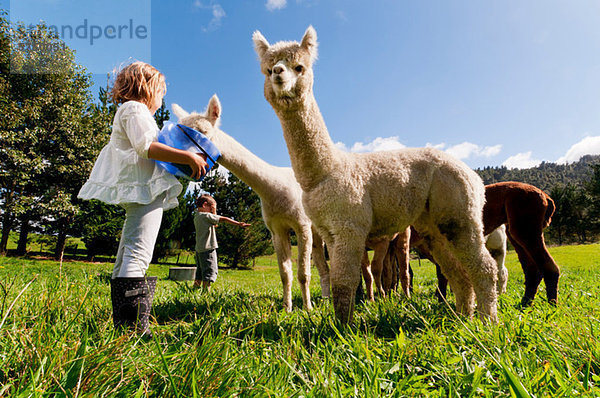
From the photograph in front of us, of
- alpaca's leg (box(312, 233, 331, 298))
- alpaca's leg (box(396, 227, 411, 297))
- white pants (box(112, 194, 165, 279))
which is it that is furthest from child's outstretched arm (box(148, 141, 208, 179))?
alpaca's leg (box(396, 227, 411, 297))

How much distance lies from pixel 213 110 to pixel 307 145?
2148 mm

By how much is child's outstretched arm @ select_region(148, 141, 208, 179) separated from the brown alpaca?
10.9 feet

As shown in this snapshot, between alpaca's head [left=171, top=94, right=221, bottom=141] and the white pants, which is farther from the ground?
alpaca's head [left=171, top=94, right=221, bottom=141]

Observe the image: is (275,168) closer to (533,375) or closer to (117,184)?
(117,184)

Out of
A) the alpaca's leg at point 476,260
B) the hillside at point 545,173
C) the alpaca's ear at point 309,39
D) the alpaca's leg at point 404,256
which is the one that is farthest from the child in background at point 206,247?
the hillside at point 545,173

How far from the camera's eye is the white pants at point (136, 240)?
216 centimetres

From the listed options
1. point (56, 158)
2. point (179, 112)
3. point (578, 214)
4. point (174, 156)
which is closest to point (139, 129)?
point (174, 156)

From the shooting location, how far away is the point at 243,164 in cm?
391

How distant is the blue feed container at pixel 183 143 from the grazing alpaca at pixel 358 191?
715 millimetres

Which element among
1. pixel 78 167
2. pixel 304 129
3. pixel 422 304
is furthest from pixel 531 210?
pixel 78 167

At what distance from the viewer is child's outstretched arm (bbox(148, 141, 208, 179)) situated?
2.13 m

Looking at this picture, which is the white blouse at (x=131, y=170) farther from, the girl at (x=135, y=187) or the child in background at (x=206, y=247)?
the child in background at (x=206, y=247)

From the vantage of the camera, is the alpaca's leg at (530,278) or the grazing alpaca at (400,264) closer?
the alpaca's leg at (530,278)

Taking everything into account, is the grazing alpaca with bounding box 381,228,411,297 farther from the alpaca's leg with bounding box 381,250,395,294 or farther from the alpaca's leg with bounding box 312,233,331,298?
the alpaca's leg with bounding box 312,233,331,298
